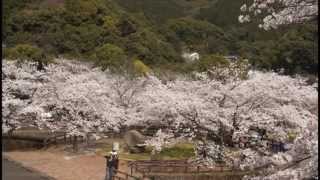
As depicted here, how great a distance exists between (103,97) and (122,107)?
3.87ft

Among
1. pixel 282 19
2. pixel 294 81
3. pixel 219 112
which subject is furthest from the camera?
pixel 294 81

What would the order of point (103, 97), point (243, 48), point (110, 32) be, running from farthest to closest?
point (243, 48), point (110, 32), point (103, 97)

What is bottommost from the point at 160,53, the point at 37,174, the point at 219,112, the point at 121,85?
the point at 37,174

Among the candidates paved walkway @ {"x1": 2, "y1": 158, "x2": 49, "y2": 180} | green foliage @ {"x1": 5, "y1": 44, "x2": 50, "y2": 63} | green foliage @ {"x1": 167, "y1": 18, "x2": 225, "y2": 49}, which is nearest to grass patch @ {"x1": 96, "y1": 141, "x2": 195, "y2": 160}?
paved walkway @ {"x1": 2, "y1": 158, "x2": 49, "y2": 180}

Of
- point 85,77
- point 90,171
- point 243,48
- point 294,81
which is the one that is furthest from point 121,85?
point 243,48

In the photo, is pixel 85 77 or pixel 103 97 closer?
pixel 103 97

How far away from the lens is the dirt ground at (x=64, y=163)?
17.4m

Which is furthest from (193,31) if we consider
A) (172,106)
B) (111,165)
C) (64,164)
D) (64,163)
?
(111,165)

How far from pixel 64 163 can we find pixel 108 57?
1539cm

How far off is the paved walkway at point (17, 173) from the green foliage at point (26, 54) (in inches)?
545

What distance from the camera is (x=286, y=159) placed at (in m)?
6.36

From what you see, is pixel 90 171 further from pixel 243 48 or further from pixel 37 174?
pixel 243 48

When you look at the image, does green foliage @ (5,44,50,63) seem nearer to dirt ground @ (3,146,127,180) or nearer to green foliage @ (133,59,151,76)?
green foliage @ (133,59,151,76)

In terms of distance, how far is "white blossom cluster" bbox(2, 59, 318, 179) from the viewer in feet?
45.9
